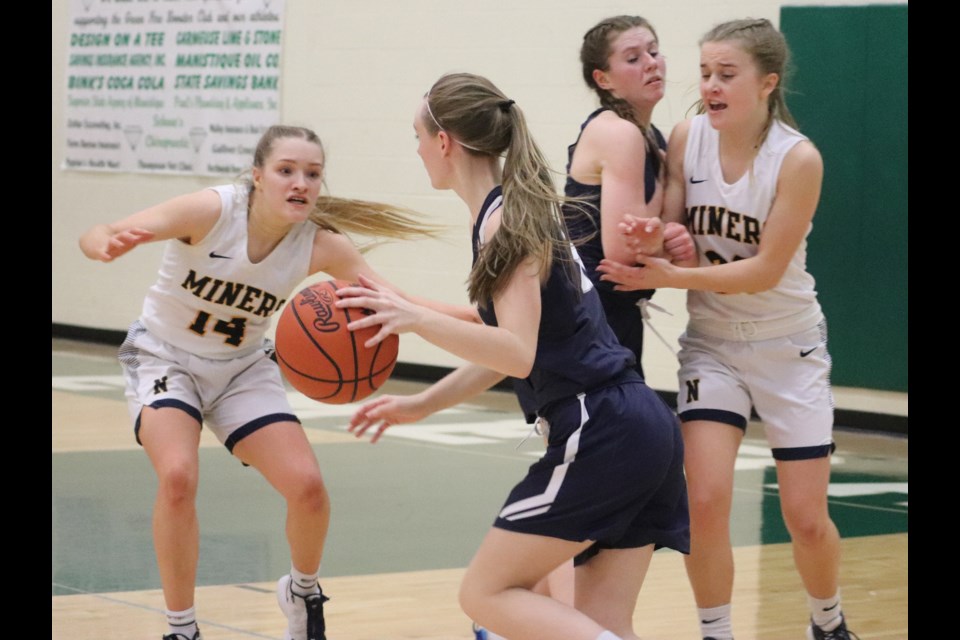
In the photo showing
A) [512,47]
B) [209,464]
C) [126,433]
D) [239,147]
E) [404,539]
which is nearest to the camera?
[404,539]

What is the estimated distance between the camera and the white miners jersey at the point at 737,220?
155 inches

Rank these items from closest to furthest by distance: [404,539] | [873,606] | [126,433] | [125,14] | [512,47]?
[873,606], [404,539], [126,433], [512,47], [125,14]

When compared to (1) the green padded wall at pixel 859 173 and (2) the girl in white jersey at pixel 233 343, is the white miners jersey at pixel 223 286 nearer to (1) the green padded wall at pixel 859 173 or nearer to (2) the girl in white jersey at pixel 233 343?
(2) the girl in white jersey at pixel 233 343

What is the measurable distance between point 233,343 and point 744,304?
152 cm

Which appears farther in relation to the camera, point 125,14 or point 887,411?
point 125,14

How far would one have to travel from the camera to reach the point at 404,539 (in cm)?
598

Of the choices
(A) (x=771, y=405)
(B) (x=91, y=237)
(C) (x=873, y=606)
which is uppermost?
(B) (x=91, y=237)

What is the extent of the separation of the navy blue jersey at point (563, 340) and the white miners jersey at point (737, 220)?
2.75ft

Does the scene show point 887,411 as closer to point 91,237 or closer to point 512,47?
point 512,47

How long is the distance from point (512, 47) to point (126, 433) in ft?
12.3

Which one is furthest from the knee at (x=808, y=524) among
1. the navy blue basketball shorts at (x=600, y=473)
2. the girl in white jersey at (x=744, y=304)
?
the navy blue basketball shorts at (x=600, y=473)

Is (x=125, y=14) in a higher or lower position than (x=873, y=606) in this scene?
higher

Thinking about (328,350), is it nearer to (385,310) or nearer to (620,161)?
(385,310)
